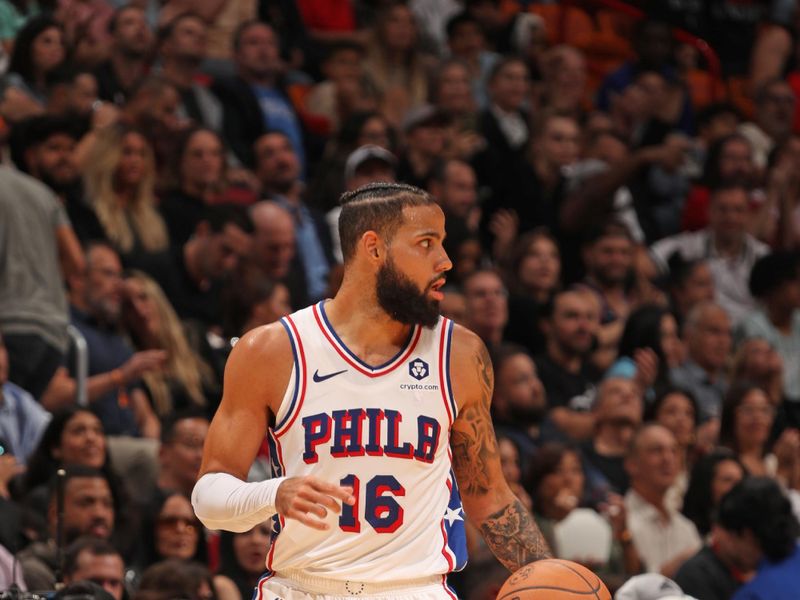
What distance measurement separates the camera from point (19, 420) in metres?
8.09

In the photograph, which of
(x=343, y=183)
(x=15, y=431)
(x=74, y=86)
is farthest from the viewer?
(x=343, y=183)

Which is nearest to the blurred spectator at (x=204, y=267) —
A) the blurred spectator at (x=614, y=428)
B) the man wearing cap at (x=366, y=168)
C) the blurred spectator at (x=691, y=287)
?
the man wearing cap at (x=366, y=168)

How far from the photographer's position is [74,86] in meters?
10.3

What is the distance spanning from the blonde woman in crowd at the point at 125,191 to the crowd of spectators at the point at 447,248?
0.06 ft

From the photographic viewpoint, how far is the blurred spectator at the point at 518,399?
9.42 m

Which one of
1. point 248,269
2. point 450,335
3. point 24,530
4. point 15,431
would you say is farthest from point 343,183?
point 450,335

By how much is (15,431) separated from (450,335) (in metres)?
3.66

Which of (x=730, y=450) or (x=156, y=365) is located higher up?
(x=156, y=365)

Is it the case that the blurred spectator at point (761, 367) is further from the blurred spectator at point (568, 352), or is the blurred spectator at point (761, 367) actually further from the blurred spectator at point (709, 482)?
the blurred spectator at point (709, 482)

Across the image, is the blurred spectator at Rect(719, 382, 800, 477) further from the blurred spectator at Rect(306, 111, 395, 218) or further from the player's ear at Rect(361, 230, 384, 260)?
the player's ear at Rect(361, 230, 384, 260)

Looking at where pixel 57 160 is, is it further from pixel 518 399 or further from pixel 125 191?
pixel 518 399

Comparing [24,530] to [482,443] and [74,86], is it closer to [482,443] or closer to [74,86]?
[482,443]

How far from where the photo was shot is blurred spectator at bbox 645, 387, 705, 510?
396 inches

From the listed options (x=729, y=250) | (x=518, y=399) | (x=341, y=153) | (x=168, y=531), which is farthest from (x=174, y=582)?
(x=729, y=250)
